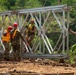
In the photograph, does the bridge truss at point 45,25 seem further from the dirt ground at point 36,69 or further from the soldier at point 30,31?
the dirt ground at point 36,69

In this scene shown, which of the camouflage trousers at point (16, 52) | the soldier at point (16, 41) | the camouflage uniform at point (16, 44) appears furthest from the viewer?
the camouflage trousers at point (16, 52)

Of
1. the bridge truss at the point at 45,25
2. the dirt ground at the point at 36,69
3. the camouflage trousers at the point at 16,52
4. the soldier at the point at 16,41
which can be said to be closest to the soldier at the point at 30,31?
the bridge truss at the point at 45,25

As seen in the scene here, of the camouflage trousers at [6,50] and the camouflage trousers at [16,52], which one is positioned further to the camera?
the camouflage trousers at [6,50]

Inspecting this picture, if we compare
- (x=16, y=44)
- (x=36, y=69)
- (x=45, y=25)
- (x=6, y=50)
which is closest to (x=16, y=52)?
(x=16, y=44)

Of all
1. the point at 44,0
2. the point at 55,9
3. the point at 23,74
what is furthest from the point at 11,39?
the point at 44,0

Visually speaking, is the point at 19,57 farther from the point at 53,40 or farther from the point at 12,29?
the point at 53,40

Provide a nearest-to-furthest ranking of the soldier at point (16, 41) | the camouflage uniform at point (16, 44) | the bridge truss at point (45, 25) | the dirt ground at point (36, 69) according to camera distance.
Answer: the dirt ground at point (36, 69) → the bridge truss at point (45, 25) → the soldier at point (16, 41) → the camouflage uniform at point (16, 44)

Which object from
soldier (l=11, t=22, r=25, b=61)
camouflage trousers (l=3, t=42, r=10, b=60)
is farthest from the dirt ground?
camouflage trousers (l=3, t=42, r=10, b=60)

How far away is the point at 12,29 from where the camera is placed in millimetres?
16719

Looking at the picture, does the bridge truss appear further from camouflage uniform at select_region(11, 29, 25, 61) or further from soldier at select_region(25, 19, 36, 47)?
camouflage uniform at select_region(11, 29, 25, 61)

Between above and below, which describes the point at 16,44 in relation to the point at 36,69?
below

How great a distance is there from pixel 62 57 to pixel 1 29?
572cm

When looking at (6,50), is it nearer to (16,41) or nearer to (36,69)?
(16,41)

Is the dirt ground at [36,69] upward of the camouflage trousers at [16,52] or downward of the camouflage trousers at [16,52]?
upward
